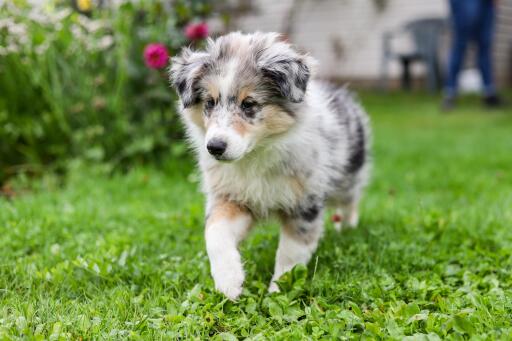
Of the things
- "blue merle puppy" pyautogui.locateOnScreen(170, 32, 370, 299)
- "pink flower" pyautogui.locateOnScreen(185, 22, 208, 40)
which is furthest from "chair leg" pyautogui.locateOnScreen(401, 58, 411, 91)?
"blue merle puppy" pyautogui.locateOnScreen(170, 32, 370, 299)

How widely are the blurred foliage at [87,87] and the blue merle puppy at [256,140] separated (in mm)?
2877

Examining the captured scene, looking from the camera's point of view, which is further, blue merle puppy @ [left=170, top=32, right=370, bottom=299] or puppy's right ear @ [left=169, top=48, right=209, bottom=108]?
puppy's right ear @ [left=169, top=48, right=209, bottom=108]

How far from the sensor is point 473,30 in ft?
34.2

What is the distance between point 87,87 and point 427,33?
1043 cm

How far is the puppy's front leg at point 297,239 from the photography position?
316cm

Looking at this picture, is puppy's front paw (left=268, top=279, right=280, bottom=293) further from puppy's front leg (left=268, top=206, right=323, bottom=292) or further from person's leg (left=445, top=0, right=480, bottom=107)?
person's leg (left=445, top=0, right=480, bottom=107)

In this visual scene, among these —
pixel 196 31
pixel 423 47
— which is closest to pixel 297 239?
pixel 196 31

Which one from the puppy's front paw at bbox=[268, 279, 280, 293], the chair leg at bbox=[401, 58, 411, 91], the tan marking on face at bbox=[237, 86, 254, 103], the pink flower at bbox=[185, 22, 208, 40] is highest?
the tan marking on face at bbox=[237, 86, 254, 103]

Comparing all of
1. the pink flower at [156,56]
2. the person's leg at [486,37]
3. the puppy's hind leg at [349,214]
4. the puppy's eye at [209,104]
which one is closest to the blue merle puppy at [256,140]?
the puppy's eye at [209,104]

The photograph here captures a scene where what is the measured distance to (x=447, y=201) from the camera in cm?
524

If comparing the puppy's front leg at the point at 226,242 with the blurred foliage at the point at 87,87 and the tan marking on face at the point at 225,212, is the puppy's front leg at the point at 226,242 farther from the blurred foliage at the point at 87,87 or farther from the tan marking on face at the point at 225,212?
the blurred foliage at the point at 87,87

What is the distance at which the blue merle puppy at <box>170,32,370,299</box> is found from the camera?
3049mm

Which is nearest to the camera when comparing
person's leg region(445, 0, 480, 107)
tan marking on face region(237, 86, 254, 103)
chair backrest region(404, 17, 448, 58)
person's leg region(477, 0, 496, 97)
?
tan marking on face region(237, 86, 254, 103)

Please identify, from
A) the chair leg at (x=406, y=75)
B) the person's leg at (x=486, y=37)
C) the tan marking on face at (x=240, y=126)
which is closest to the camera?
the tan marking on face at (x=240, y=126)
